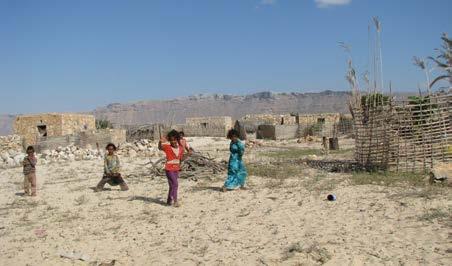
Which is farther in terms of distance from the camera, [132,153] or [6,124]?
[6,124]

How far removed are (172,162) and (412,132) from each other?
17.3 feet

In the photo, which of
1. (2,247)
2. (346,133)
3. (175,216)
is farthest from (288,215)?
(346,133)

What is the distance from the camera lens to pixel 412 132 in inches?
413

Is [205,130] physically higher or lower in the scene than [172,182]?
higher

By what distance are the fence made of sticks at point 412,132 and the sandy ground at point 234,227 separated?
1.48 m

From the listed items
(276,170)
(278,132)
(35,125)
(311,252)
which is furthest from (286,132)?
(311,252)

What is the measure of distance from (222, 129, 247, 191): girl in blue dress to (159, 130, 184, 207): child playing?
127cm

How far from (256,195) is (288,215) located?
178 cm

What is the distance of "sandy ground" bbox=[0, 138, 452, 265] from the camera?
5.32 meters

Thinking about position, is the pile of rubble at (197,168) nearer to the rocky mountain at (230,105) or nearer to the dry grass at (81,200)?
the dry grass at (81,200)

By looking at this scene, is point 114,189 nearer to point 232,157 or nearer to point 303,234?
point 232,157

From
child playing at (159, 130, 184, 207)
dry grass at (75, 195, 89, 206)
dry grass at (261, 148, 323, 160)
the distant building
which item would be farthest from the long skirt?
the distant building

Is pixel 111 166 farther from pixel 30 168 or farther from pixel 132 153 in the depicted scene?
pixel 132 153

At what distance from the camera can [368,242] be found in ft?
18.0
